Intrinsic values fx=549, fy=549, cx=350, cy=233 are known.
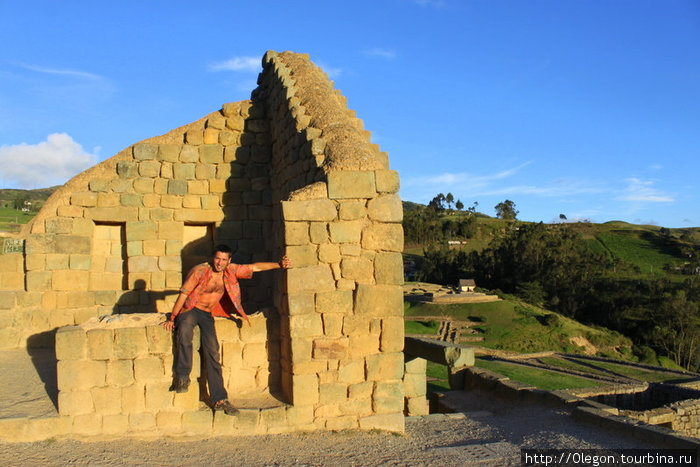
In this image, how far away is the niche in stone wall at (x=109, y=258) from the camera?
9.27 m

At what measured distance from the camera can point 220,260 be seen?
246 inches

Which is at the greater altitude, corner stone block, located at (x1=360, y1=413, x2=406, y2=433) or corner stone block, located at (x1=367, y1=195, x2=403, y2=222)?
corner stone block, located at (x1=367, y1=195, x2=403, y2=222)

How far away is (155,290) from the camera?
30.2ft

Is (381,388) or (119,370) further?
(381,388)

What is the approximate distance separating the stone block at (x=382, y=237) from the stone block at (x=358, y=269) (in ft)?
0.55

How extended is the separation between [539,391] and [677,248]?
65835 mm

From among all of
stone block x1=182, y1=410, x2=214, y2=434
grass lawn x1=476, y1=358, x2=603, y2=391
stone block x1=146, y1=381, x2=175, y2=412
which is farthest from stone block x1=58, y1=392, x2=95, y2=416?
grass lawn x1=476, y1=358, x2=603, y2=391

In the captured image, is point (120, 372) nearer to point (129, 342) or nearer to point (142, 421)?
point (129, 342)

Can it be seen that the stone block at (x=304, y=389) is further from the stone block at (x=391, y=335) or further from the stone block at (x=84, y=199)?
the stone block at (x=84, y=199)

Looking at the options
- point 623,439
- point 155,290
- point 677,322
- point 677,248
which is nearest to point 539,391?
point 623,439

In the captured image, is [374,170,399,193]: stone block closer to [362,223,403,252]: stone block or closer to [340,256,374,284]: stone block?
[362,223,403,252]: stone block

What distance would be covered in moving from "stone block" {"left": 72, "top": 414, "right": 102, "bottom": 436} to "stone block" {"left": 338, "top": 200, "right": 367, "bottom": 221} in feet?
10.7

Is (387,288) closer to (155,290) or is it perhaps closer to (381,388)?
A: (381,388)

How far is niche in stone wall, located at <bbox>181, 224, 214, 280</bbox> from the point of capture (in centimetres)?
961
